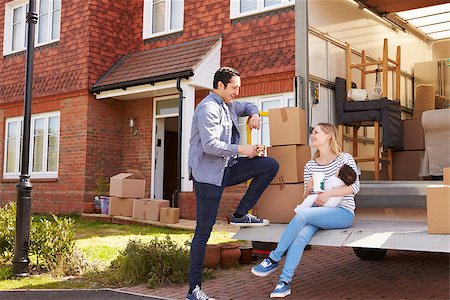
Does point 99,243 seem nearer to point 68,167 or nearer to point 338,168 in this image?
point 338,168

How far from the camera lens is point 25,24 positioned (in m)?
16.1

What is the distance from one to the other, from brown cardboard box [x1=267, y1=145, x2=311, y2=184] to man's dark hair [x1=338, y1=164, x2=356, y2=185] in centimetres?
55

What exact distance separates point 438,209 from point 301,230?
1.08 meters

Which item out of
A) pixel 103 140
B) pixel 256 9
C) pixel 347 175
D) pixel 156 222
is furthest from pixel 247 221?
pixel 103 140

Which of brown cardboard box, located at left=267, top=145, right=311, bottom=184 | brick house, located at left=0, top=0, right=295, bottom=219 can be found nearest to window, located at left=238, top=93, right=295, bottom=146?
brick house, located at left=0, top=0, right=295, bottom=219

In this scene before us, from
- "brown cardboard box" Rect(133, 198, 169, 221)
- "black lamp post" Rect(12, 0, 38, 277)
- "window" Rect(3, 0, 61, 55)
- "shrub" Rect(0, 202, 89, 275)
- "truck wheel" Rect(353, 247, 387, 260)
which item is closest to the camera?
"black lamp post" Rect(12, 0, 38, 277)

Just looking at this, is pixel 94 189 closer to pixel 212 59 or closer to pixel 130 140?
pixel 130 140

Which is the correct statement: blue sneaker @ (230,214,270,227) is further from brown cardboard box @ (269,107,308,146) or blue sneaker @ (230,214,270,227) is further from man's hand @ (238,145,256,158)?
brown cardboard box @ (269,107,308,146)

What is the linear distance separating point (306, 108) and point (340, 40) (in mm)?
1241

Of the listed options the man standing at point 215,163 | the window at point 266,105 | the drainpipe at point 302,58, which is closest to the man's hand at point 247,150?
the man standing at point 215,163

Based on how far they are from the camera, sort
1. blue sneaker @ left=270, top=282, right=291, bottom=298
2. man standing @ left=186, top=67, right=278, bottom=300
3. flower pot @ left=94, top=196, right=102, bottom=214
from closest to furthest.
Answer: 1. blue sneaker @ left=270, top=282, right=291, bottom=298
2. man standing @ left=186, top=67, right=278, bottom=300
3. flower pot @ left=94, top=196, right=102, bottom=214

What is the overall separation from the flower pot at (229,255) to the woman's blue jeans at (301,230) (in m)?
1.93

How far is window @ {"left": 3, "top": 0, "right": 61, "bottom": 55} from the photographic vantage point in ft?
49.6

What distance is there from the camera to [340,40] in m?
6.38
